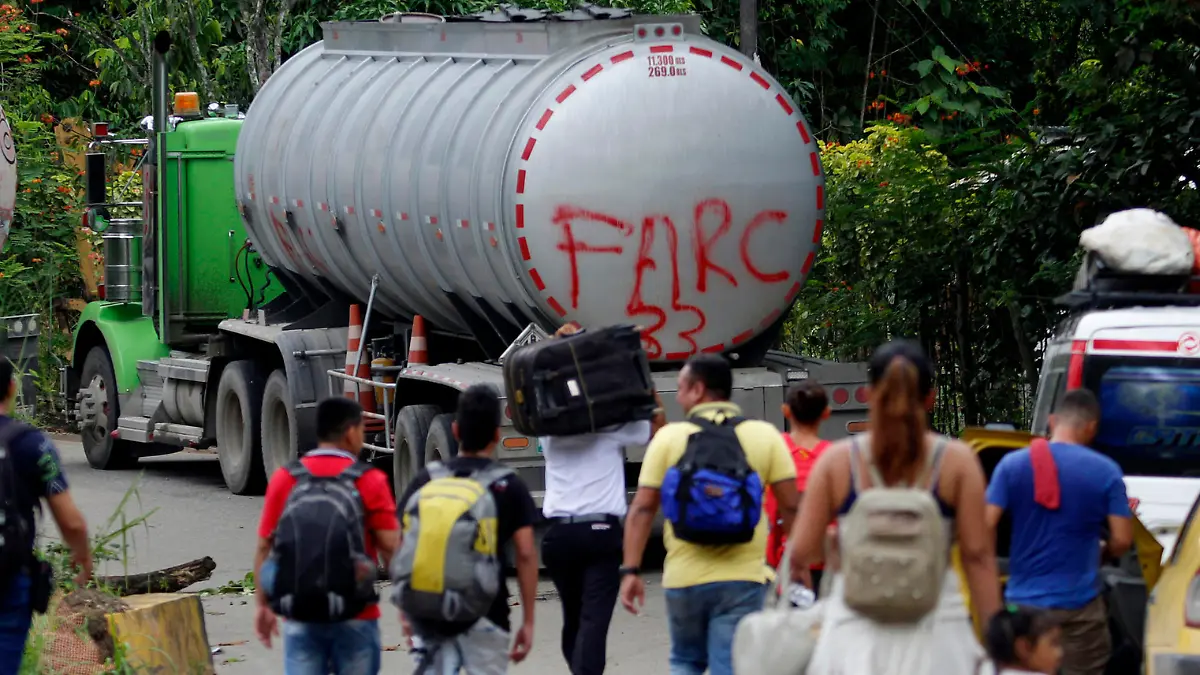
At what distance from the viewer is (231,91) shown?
2405 centimetres

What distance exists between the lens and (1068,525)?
6.87m

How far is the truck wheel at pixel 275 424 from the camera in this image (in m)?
15.9

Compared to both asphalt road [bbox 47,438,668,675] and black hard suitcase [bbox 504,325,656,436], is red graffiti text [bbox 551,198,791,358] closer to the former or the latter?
asphalt road [bbox 47,438,668,675]

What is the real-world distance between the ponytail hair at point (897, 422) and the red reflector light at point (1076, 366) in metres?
3.29

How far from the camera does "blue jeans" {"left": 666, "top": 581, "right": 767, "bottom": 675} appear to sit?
707 centimetres

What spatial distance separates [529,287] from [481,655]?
17.4 ft

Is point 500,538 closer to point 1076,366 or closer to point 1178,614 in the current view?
point 1178,614

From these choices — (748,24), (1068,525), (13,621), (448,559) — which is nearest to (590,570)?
(448,559)

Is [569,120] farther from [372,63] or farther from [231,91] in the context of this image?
[231,91]

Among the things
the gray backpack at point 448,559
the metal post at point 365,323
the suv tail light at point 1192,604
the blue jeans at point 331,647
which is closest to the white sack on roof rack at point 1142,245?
the suv tail light at point 1192,604

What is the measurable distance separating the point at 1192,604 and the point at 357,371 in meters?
8.87

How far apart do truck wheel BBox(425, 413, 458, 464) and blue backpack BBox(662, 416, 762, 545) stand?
5346 millimetres

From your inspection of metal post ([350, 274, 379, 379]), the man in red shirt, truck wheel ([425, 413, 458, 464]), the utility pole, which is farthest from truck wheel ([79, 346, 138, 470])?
the man in red shirt

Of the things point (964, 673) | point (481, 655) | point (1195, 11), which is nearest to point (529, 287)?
point (1195, 11)
